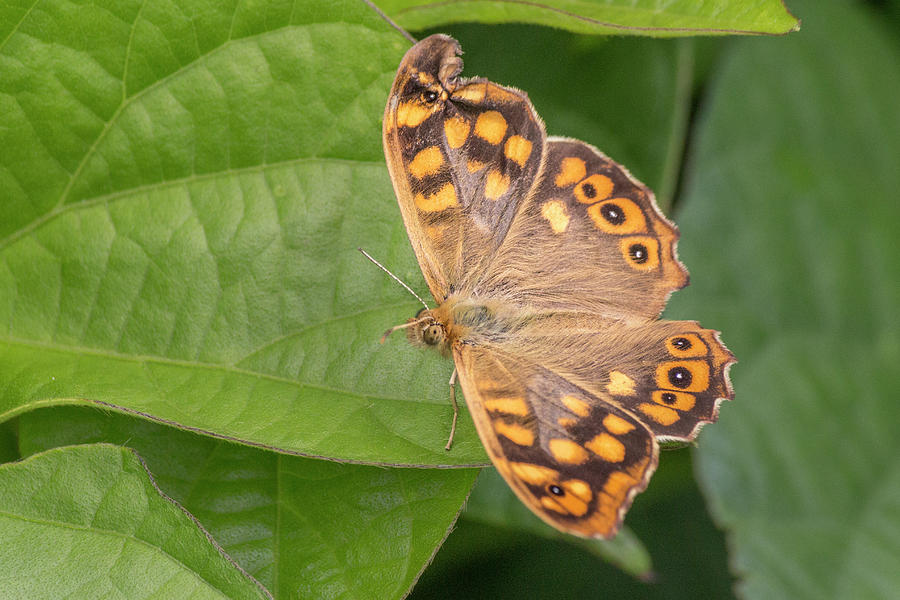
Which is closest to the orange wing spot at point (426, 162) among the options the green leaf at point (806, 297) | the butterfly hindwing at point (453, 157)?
the butterfly hindwing at point (453, 157)

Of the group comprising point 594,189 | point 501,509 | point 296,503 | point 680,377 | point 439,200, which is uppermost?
point 594,189

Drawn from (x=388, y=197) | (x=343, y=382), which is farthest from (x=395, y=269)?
(x=343, y=382)

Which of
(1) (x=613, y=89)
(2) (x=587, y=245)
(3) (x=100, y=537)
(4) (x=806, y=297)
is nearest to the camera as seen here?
(3) (x=100, y=537)

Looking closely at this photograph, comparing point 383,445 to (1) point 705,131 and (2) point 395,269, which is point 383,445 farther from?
(1) point 705,131

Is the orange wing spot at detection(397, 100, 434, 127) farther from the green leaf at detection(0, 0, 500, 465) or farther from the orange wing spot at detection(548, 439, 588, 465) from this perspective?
the orange wing spot at detection(548, 439, 588, 465)

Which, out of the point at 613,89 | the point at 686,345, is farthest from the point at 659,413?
the point at 613,89

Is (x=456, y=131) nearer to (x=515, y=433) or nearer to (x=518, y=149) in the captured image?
(x=518, y=149)
